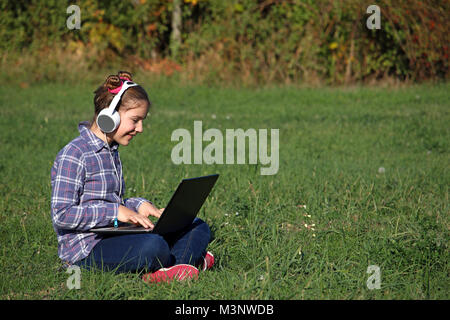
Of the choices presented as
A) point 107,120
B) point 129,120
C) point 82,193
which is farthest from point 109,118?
point 82,193

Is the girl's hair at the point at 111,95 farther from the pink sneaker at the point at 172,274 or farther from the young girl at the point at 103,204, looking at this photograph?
the pink sneaker at the point at 172,274

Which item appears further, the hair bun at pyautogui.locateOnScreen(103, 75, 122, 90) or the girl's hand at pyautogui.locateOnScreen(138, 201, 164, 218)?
the girl's hand at pyautogui.locateOnScreen(138, 201, 164, 218)

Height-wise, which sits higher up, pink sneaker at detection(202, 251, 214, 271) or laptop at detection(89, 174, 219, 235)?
laptop at detection(89, 174, 219, 235)

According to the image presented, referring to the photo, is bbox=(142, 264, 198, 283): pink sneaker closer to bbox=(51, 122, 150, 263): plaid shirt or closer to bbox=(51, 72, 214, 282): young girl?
bbox=(51, 72, 214, 282): young girl

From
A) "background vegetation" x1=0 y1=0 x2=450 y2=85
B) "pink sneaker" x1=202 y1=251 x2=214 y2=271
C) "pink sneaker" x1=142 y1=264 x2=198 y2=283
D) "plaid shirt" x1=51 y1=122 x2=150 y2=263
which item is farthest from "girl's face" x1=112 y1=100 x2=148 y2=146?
"background vegetation" x1=0 y1=0 x2=450 y2=85

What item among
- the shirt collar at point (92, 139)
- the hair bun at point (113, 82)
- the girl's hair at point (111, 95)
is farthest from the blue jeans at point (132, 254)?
the hair bun at point (113, 82)

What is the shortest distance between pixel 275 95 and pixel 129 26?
17.2 ft

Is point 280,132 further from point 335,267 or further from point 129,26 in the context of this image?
point 129,26

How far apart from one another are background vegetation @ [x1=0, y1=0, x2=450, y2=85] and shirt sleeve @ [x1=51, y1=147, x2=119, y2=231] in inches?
385

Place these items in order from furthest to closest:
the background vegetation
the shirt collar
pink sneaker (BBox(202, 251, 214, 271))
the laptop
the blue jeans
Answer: the background vegetation → pink sneaker (BBox(202, 251, 214, 271)) → the shirt collar → the blue jeans → the laptop

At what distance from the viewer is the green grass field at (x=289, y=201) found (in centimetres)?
352

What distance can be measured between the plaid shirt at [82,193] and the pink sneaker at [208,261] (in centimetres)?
64

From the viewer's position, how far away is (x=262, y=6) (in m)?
14.0

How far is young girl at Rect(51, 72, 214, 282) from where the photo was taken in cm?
348
